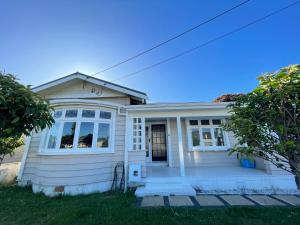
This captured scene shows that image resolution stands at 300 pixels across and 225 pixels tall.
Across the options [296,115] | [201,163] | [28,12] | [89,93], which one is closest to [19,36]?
[28,12]

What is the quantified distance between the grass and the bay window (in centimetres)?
181

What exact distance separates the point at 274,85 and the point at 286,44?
8.49m

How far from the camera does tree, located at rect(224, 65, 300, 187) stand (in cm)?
215

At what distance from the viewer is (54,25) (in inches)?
268

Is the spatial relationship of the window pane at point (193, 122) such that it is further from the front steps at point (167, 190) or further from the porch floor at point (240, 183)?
the front steps at point (167, 190)

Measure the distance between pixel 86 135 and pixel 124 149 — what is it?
165 cm

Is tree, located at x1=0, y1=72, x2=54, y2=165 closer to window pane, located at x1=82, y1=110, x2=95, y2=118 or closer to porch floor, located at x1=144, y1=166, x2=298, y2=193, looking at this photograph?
window pane, located at x1=82, y1=110, x2=95, y2=118

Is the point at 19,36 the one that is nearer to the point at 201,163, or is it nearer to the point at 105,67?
the point at 105,67

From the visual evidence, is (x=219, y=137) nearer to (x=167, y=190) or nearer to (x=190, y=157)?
(x=190, y=157)

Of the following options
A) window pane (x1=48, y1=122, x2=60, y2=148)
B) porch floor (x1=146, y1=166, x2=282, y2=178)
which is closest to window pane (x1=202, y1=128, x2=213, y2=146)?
porch floor (x1=146, y1=166, x2=282, y2=178)

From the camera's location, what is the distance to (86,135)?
5934 mm

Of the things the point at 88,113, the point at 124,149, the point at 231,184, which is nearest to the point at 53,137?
the point at 88,113

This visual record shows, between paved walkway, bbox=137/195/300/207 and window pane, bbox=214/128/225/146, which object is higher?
window pane, bbox=214/128/225/146

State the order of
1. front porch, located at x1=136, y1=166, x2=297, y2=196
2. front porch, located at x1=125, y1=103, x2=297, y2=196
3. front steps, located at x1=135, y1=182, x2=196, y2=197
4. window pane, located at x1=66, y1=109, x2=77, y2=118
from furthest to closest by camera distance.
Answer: window pane, located at x1=66, y1=109, x2=77, y2=118
front porch, located at x1=125, y1=103, x2=297, y2=196
front porch, located at x1=136, y1=166, x2=297, y2=196
front steps, located at x1=135, y1=182, x2=196, y2=197
